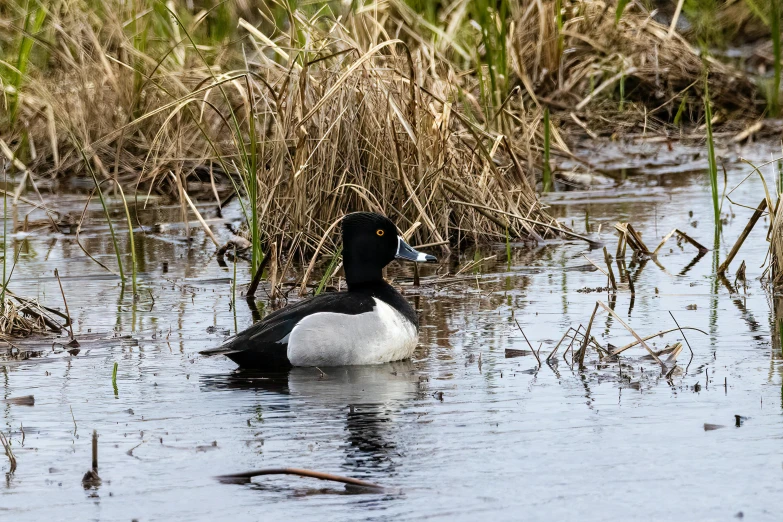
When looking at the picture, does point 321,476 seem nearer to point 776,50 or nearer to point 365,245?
point 365,245

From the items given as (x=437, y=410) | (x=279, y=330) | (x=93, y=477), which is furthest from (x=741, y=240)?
(x=93, y=477)

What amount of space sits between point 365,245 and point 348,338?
2.34ft

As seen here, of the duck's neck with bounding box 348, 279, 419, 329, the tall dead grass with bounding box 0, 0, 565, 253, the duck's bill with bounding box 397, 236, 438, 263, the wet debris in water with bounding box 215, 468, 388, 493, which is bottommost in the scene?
the wet debris in water with bounding box 215, 468, 388, 493

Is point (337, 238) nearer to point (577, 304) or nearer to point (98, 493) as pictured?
point (577, 304)

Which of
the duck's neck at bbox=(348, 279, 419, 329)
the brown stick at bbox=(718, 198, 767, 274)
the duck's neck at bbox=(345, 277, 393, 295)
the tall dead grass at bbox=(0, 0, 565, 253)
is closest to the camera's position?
the duck's neck at bbox=(348, 279, 419, 329)

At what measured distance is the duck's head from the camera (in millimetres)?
7320

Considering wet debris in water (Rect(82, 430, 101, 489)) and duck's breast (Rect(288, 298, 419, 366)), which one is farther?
duck's breast (Rect(288, 298, 419, 366))

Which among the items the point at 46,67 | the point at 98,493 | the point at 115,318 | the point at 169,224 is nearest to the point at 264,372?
the point at 115,318

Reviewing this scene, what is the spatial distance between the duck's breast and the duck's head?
0.43m

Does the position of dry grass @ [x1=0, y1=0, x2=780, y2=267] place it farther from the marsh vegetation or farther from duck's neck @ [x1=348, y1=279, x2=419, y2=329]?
duck's neck @ [x1=348, y1=279, x2=419, y2=329]

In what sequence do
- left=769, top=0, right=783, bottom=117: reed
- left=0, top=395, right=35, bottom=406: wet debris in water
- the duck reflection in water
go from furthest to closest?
left=769, top=0, right=783, bottom=117: reed
left=0, top=395, right=35, bottom=406: wet debris in water
the duck reflection in water

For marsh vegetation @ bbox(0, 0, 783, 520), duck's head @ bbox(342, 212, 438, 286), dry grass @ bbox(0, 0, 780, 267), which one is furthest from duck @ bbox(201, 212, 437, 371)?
dry grass @ bbox(0, 0, 780, 267)

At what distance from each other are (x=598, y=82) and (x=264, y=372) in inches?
383

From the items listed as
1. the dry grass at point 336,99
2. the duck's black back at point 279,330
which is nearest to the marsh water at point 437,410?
the duck's black back at point 279,330
